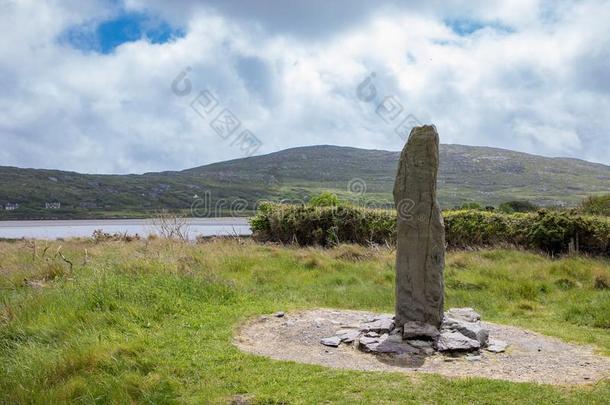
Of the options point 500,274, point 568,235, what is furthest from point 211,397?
point 568,235

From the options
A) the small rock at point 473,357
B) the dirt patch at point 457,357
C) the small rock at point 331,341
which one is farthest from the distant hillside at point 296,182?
the small rock at point 473,357

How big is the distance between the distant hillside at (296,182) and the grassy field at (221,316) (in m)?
40.5

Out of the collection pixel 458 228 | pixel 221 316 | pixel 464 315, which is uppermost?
pixel 458 228

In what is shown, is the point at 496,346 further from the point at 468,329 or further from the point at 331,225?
the point at 331,225

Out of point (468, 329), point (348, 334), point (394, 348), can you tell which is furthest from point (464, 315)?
point (348, 334)

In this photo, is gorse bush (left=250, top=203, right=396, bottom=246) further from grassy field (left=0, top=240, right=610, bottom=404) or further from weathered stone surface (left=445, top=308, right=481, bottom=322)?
weathered stone surface (left=445, top=308, right=481, bottom=322)

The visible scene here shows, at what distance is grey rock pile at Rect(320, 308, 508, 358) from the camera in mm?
8969

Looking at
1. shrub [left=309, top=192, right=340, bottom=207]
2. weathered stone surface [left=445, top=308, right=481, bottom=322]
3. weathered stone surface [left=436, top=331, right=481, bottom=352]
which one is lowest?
weathered stone surface [left=436, top=331, right=481, bottom=352]

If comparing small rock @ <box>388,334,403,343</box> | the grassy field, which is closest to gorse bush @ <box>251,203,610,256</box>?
the grassy field

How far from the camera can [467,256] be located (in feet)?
59.0

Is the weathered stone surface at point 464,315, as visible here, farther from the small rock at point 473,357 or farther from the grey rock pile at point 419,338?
the small rock at point 473,357

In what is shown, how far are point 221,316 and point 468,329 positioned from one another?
Result: 14.3ft

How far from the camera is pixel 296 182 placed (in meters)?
134

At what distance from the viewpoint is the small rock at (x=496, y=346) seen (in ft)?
29.6
